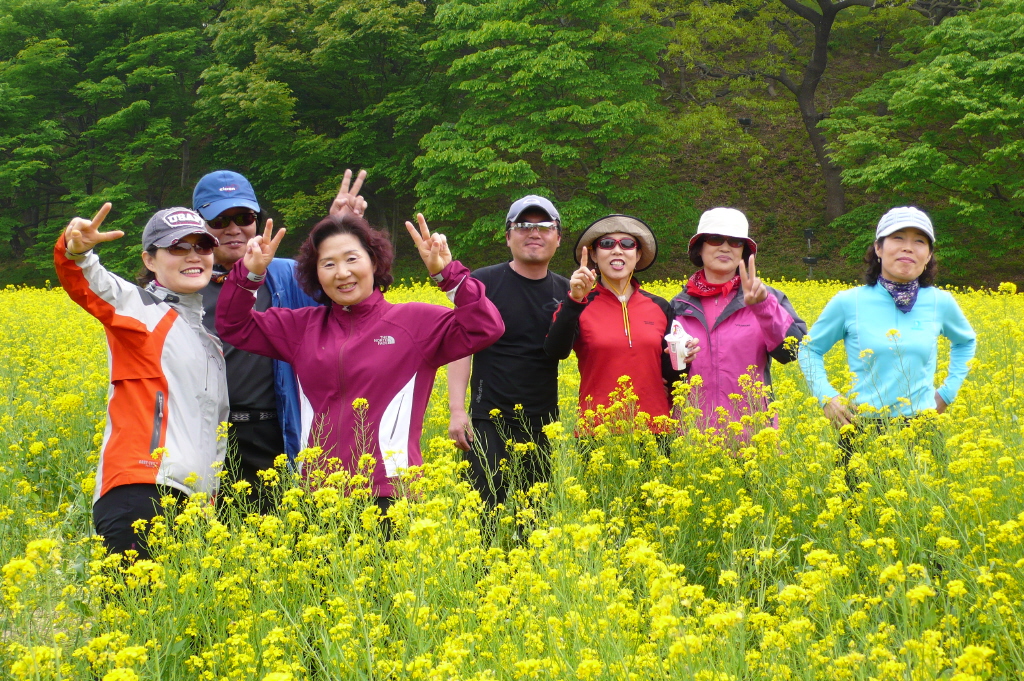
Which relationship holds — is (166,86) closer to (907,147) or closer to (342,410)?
(907,147)

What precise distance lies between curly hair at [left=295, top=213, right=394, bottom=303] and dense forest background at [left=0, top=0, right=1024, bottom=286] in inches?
766

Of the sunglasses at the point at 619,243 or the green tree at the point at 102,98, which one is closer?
the sunglasses at the point at 619,243

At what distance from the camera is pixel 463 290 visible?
140 inches

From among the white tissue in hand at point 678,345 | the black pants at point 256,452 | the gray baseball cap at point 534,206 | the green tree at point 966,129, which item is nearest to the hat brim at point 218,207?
the black pants at point 256,452

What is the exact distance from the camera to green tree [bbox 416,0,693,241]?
23.1 meters

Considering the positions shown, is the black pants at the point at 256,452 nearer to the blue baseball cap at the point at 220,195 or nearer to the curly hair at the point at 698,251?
the blue baseball cap at the point at 220,195

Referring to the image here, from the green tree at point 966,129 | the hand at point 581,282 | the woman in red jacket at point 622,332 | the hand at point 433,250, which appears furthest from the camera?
the green tree at point 966,129

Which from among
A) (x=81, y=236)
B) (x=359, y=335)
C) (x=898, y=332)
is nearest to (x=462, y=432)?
(x=359, y=335)

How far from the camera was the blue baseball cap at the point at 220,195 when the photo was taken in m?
3.89

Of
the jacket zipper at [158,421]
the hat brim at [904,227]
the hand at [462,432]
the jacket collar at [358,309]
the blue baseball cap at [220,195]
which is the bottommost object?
the hand at [462,432]

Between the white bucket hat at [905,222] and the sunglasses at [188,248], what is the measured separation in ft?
10.2

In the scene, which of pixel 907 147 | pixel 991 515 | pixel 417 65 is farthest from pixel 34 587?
pixel 417 65

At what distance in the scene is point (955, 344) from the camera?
13.7ft

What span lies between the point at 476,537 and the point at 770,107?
24.7 m
